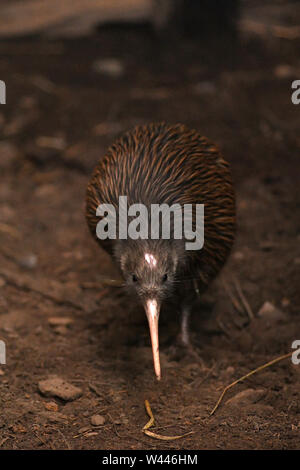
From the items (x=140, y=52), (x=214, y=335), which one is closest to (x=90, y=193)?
(x=214, y=335)

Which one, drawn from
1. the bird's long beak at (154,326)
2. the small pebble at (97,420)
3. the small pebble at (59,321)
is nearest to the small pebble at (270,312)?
the bird's long beak at (154,326)

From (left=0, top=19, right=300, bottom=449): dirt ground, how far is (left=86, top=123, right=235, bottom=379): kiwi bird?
0.55 metres

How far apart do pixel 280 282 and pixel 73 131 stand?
3.32 meters

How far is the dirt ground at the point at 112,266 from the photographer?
385 cm

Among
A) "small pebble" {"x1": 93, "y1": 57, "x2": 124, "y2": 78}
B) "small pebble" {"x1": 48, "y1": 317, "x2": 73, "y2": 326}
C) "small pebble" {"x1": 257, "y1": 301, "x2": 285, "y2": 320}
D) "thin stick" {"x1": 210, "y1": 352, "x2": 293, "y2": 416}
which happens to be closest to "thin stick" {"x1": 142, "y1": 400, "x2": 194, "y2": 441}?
"thin stick" {"x1": 210, "y1": 352, "x2": 293, "y2": 416}

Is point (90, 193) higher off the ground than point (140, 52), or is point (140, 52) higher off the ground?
point (140, 52)

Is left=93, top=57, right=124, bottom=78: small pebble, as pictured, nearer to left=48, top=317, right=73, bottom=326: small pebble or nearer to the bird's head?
left=48, top=317, right=73, bottom=326: small pebble

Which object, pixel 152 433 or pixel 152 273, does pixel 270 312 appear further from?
pixel 152 433

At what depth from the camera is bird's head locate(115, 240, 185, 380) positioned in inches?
155

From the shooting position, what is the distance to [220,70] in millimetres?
8539

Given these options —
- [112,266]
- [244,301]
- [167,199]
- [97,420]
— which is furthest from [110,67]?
[97,420]

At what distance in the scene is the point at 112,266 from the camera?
5750 mm

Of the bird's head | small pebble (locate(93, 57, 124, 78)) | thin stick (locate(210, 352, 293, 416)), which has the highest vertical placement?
small pebble (locate(93, 57, 124, 78))
